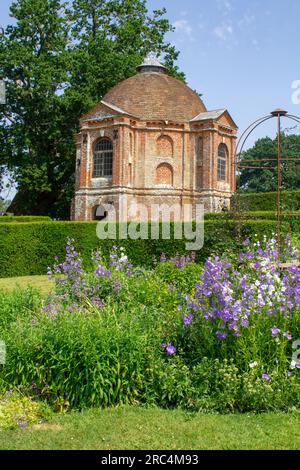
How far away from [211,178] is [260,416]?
28493 millimetres

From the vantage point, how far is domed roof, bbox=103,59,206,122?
33.5 meters

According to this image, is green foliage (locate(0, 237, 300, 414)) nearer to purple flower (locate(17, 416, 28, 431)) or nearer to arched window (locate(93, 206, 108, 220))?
purple flower (locate(17, 416, 28, 431))

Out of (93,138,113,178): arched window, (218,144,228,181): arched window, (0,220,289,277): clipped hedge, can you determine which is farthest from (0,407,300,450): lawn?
(218,144,228,181): arched window

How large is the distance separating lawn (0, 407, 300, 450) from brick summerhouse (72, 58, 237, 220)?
88.5ft

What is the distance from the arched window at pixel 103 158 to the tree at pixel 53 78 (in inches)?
144

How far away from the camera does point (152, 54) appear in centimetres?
3816

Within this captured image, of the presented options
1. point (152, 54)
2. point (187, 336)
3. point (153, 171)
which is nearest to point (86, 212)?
point (153, 171)

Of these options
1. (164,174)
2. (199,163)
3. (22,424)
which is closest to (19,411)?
(22,424)

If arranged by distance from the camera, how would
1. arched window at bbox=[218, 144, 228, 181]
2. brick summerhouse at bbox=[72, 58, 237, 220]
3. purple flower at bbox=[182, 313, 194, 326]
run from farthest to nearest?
arched window at bbox=[218, 144, 228, 181] < brick summerhouse at bbox=[72, 58, 237, 220] < purple flower at bbox=[182, 313, 194, 326]

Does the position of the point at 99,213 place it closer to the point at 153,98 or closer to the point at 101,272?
the point at 153,98

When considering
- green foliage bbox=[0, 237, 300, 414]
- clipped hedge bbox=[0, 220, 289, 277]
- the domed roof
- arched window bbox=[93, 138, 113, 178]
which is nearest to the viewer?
green foliage bbox=[0, 237, 300, 414]

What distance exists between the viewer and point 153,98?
3397 cm

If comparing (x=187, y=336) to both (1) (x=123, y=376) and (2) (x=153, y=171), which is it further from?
(2) (x=153, y=171)

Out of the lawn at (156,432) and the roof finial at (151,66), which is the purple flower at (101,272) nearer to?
the lawn at (156,432)
